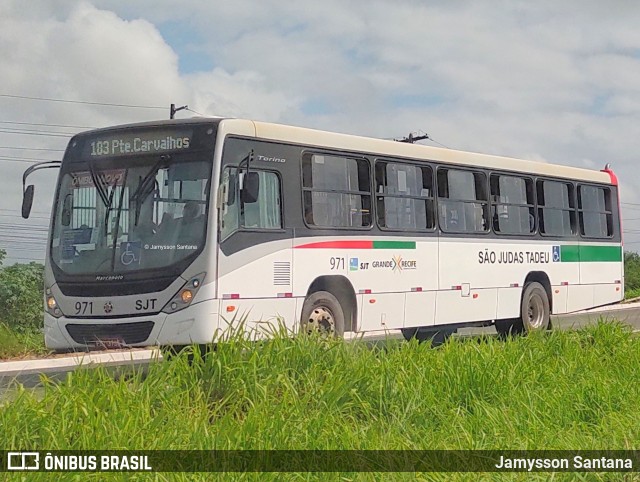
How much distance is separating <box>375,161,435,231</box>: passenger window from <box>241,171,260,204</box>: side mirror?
2.93 meters

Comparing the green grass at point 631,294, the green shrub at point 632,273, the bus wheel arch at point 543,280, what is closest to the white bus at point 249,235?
the bus wheel arch at point 543,280

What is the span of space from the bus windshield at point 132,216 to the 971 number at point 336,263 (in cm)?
234

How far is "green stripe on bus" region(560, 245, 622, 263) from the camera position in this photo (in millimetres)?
19703

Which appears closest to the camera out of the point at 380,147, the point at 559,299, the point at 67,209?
the point at 67,209

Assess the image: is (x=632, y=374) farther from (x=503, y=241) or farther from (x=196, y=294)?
(x=503, y=241)

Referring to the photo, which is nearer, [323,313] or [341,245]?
[323,313]

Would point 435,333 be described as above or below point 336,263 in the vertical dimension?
below

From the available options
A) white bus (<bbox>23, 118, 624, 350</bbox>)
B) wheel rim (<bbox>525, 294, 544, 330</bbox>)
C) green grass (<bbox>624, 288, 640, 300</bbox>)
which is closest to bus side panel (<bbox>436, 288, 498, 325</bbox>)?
white bus (<bbox>23, 118, 624, 350</bbox>)

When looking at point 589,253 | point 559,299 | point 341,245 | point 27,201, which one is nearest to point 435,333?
point 559,299

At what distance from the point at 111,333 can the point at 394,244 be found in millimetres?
4678

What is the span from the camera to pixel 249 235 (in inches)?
491

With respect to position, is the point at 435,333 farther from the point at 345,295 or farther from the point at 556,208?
the point at 556,208

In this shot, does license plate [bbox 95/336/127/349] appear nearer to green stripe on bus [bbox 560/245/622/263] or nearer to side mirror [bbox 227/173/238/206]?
side mirror [bbox 227/173/238/206]

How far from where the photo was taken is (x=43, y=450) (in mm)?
6223
